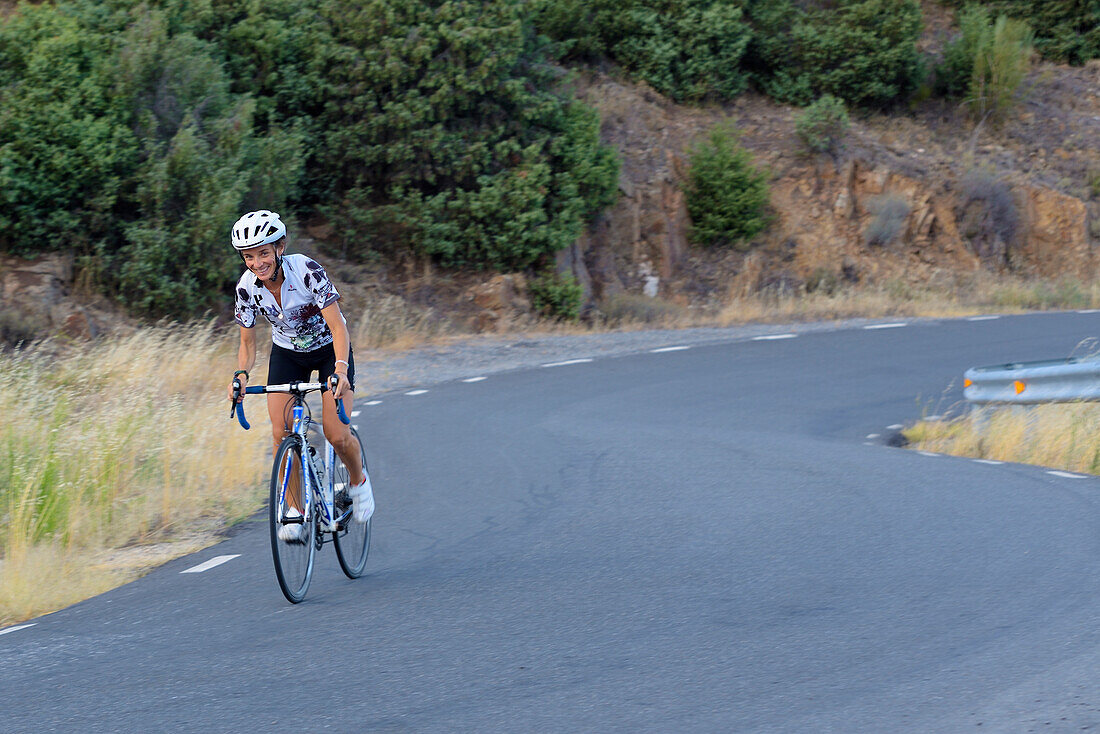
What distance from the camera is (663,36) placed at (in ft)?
109

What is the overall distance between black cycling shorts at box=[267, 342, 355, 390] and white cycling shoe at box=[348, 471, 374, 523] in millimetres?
692

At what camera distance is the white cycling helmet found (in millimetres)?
6207

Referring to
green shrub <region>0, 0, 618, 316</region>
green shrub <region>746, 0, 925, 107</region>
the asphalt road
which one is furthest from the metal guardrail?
green shrub <region>746, 0, 925, 107</region>

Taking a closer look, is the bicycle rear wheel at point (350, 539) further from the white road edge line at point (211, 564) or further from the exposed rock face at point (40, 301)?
the exposed rock face at point (40, 301)

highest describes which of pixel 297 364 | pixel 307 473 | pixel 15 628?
pixel 297 364

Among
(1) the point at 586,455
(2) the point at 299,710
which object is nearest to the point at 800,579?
(2) the point at 299,710

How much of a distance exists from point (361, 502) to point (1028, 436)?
24.1 ft

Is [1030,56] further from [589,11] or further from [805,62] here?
[589,11]

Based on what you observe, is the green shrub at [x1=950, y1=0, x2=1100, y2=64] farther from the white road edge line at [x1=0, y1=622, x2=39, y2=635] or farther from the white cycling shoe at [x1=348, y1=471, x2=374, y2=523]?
the white road edge line at [x1=0, y1=622, x2=39, y2=635]

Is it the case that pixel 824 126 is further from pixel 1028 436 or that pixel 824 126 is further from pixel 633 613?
pixel 633 613

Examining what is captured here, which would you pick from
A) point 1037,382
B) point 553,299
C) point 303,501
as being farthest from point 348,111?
point 303,501

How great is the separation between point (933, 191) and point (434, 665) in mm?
29527

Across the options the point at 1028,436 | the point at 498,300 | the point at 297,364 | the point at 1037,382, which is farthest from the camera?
the point at 498,300

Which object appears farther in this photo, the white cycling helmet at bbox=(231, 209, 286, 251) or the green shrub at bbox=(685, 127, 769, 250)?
the green shrub at bbox=(685, 127, 769, 250)
